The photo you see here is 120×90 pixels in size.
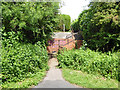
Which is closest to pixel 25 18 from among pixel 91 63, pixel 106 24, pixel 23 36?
pixel 23 36

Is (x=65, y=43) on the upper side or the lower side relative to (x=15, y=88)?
upper

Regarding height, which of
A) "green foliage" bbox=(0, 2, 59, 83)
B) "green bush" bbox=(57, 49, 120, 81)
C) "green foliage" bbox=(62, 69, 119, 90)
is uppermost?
"green foliage" bbox=(0, 2, 59, 83)

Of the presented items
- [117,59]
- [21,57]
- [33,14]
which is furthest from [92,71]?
[33,14]

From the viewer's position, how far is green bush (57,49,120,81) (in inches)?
199

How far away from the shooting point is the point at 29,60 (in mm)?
4691

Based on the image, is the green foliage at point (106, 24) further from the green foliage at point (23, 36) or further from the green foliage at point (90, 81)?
the green foliage at point (90, 81)

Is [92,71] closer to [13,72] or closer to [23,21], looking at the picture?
[13,72]

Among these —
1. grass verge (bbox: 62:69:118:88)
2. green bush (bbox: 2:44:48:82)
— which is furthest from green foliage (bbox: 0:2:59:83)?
grass verge (bbox: 62:69:118:88)

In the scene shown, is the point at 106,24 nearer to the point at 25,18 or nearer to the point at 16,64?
the point at 25,18

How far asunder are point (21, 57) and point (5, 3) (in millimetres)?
2972

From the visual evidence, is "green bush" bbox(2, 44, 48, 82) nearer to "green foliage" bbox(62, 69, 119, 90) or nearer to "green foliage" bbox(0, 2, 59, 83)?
"green foliage" bbox(0, 2, 59, 83)

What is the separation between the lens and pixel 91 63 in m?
5.44

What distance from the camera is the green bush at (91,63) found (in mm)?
5055

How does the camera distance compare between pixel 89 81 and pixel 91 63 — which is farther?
pixel 91 63
